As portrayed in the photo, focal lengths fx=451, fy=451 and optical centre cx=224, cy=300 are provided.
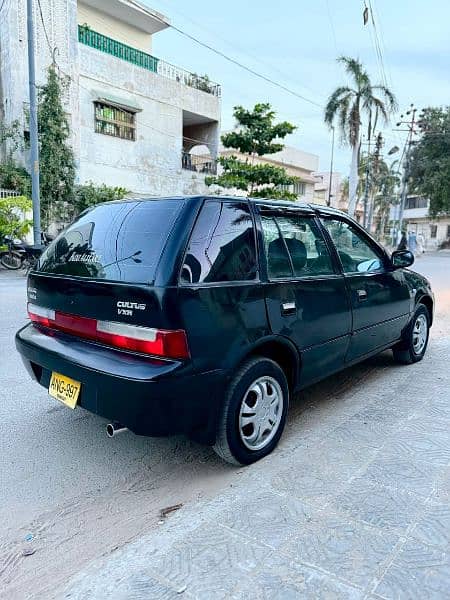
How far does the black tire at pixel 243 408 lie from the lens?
267cm

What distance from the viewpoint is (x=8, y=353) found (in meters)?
5.20

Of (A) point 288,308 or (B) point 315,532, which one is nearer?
(B) point 315,532

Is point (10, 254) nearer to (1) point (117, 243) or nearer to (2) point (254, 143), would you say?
(2) point (254, 143)

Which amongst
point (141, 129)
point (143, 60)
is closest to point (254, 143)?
point (141, 129)

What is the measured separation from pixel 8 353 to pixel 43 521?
3252 mm

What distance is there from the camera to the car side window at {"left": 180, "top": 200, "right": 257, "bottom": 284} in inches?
100

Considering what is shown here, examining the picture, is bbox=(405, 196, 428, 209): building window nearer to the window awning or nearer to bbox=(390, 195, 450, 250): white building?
bbox=(390, 195, 450, 250): white building

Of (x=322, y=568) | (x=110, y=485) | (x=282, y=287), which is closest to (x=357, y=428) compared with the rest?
(x=282, y=287)

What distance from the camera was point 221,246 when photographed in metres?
2.71

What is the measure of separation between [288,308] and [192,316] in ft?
2.77

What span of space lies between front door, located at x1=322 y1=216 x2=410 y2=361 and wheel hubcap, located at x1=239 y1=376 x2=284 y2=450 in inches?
40.6

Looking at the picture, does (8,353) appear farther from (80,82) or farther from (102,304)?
(80,82)

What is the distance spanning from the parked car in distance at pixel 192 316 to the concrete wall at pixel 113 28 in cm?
1967

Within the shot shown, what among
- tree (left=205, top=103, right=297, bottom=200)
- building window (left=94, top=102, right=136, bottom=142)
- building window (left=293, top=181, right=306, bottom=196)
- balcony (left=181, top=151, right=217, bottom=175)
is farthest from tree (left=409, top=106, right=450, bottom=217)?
building window (left=94, top=102, right=136, bottom=142)
